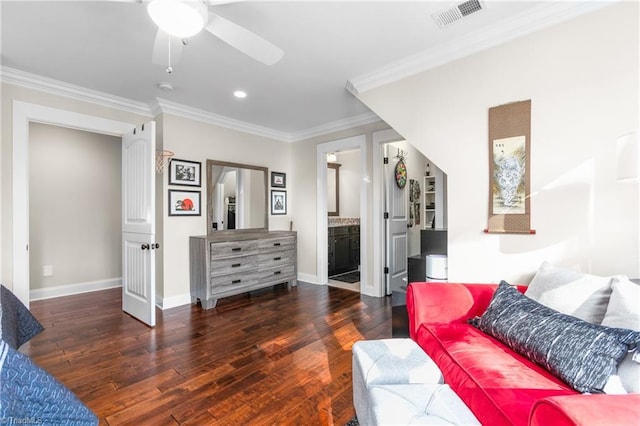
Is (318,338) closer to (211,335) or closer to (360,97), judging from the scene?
(211,335)

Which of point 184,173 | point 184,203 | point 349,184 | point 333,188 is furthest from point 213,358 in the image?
point 349,184

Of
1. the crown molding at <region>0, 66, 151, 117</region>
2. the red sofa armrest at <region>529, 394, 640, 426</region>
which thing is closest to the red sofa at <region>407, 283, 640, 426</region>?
the red sofa armrest at <region>529, 394, 640, 426</region>

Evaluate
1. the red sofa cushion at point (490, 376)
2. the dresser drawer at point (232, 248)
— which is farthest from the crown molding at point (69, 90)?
the red sofa cushion at point (490, 376)

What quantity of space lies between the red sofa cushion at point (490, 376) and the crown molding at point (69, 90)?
154 inches

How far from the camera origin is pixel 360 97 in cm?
293

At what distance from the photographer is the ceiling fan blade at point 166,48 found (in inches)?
67.1

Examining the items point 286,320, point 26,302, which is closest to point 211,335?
point 286,320

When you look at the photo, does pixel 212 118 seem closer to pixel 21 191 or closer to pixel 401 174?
pixel 21 191

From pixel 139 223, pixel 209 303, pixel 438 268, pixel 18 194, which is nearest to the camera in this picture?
pixel 438 268

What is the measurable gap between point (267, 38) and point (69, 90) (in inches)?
91.7

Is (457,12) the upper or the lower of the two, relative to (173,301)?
upper

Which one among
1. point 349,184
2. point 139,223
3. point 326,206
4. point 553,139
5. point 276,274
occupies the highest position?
point 349,184

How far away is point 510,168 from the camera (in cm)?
207

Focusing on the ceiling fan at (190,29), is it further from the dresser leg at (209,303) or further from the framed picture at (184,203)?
the dresser leg at (209,303)
